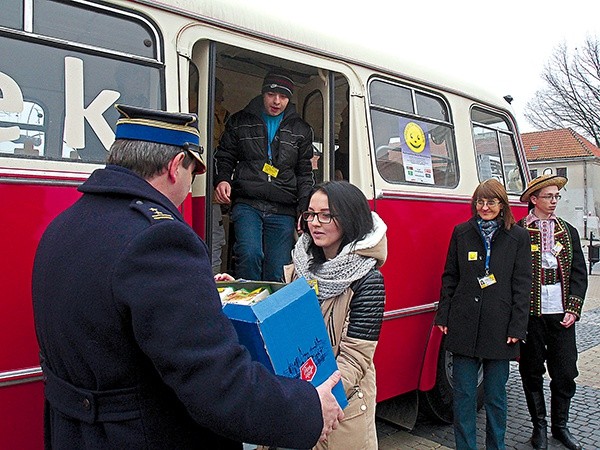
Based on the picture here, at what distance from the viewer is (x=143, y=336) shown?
1247 millimetres

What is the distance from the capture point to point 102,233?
1338 millimetres

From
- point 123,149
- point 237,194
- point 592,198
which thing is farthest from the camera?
point 592,198

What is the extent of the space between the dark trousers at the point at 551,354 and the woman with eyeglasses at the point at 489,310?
60 centimetres

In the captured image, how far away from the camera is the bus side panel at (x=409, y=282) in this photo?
3764mm

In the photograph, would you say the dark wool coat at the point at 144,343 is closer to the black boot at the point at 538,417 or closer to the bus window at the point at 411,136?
the bus window at the point at 411,136

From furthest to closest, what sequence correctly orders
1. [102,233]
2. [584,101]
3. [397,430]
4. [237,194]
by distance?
1. [584,101]
2. [397,430]
3. [237,194]
4. [102,233]

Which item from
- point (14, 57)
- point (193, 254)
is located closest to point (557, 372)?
point (193, 254)

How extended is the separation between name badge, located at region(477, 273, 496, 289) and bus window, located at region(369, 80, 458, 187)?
2.86 feet

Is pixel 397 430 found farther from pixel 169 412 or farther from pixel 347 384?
pixel 169 412

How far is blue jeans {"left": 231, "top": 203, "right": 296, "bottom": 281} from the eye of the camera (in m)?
3.54

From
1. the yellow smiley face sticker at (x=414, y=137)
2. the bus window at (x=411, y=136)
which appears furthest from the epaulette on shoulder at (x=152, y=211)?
the yellow smiley face sticker at (x=414, y=137)

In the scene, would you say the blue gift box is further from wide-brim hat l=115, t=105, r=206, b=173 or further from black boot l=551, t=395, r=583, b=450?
black boot l=551, t=395, r=583, b=450

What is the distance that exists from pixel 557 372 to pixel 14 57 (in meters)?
4.01

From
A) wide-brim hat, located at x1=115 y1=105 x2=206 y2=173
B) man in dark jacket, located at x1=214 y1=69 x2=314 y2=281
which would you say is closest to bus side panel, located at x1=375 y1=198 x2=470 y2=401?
man in dark jacket, located at x1=214 y1=69 x2=314 y2=281
